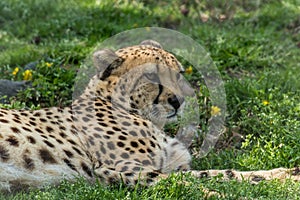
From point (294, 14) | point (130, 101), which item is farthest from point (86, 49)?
point (294, 14)

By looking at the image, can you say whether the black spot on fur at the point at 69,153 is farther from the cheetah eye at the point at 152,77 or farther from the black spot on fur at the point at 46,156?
the cheetah eye at the point at 152,77

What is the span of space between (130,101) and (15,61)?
2090 mm

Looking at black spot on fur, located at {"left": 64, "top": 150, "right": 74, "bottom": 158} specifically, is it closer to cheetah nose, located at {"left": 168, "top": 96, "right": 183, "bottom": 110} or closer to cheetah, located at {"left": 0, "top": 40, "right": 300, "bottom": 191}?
cheetah, located at {"left": 0, "top": 40, "right": 300, "bottom": 191}

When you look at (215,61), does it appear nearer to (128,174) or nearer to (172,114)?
(172,114)

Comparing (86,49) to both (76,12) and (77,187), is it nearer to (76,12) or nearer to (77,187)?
(76,12)

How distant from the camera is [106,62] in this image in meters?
5.04

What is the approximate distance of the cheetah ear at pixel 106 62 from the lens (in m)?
5.04

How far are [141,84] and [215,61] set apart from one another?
1.66 m

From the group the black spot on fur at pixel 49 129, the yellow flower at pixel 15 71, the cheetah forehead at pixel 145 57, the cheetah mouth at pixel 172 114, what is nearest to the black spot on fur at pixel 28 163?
the black spot on fur at pixel 49 129

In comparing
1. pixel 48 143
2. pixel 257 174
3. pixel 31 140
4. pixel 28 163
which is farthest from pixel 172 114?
pixel 28 163

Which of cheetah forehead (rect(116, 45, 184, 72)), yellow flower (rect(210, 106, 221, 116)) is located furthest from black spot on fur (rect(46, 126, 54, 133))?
yellow flower (rect(210, 106, 221, 116))

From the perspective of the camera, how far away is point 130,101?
5117 millimetres

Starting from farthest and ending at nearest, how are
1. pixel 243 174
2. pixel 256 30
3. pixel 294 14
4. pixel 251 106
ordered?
pixel 294 14
pixel 256 30
pixel 251 106
pixel 243 174

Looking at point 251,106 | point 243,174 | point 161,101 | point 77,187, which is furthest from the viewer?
point 251,106
